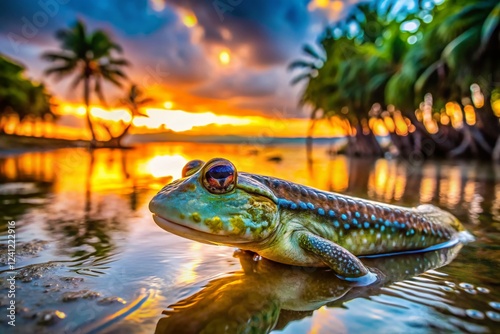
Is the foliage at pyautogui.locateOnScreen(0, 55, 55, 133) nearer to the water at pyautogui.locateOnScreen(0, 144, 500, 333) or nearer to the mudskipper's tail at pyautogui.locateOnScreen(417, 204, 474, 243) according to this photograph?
the water at pyautogui.locateOnScreen(0, 144, 500, 333)

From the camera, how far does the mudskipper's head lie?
2186 millimetres

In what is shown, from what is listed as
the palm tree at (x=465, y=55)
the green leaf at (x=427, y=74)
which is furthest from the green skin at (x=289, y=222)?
the green leaf at (x=427, y=74)

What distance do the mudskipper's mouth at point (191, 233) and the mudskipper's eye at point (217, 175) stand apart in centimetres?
29

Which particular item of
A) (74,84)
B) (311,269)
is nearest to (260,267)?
(311,269)

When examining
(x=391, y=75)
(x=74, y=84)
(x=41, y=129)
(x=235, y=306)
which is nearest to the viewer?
(x=235, y=306)

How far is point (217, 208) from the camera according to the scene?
225 cm

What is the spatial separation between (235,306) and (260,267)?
28.7 inches

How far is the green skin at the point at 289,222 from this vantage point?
2.22 meters

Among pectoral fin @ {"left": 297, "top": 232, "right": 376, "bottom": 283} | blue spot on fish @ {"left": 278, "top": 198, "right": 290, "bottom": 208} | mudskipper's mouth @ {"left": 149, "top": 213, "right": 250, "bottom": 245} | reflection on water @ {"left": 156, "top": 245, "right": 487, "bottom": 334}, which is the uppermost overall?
blue spot on fish @ {"left": 278, "top": 198, "right": 290, "bottom": 208}

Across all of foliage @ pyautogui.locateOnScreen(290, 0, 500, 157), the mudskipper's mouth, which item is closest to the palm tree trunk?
foliage @ pyautogui.locateOnScreen(290, 0, 500, 157)

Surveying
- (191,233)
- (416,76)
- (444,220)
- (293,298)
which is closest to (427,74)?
(416,76)

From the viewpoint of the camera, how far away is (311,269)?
8.67 ft

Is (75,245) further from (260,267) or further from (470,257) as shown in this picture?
(470,257)

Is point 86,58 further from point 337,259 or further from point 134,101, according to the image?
point 337,259
